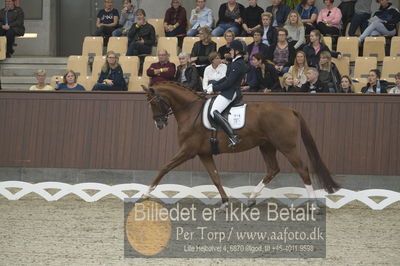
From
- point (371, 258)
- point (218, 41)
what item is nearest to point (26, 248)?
point (371, 258)

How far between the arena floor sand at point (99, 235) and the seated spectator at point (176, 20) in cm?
579

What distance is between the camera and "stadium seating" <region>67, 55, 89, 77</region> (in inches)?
637

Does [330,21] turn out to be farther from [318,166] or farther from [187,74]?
[318,166]

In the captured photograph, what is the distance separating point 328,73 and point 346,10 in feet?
11.5

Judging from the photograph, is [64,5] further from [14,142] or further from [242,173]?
[242,173]

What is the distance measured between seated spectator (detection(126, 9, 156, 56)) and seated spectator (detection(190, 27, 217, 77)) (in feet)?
4.93

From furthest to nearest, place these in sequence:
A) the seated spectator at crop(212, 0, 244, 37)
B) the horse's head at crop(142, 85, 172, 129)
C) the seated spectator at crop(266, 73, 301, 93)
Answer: the seated spectator at crop(212, 0, 244, 37) → the seated spectator at crop(266, 73, 301, 93) → the horse's head at crop(142, 85, 172, 129)

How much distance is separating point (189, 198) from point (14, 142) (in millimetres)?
3232

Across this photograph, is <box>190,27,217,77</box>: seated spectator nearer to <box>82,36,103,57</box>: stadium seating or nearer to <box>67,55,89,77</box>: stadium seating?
<box>67,55,89,77</box>: stadium seating

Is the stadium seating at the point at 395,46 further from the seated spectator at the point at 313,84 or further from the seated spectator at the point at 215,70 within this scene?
the seated spectator at the point at 215,70

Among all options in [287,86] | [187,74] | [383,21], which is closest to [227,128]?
[287,86]

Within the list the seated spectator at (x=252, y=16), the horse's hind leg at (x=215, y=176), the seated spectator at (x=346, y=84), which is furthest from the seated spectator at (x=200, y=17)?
the horse's hind leg at (x=215, y=176)

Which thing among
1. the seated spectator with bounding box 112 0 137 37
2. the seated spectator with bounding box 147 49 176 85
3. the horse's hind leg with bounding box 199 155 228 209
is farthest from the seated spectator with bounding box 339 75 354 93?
the seated spectator with bounding box 112 0 137 37

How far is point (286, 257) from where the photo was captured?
26.1 ft
